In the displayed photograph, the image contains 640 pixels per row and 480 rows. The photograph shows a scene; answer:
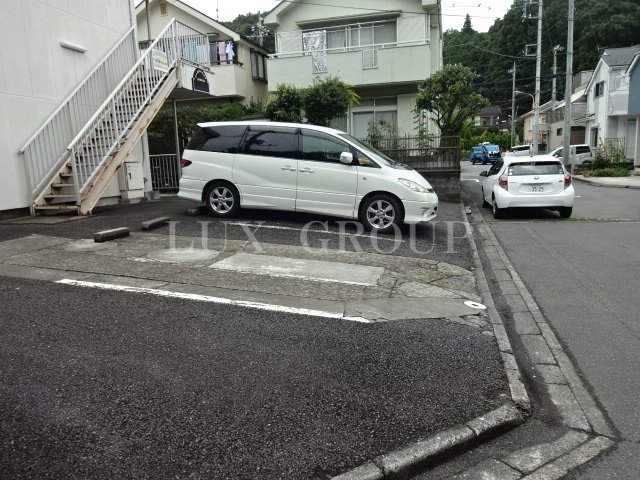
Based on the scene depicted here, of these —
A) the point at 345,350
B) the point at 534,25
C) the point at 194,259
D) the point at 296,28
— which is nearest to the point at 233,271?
the point at 194,259

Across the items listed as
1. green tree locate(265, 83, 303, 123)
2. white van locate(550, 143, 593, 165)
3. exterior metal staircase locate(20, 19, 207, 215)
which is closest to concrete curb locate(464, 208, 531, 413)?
exterior metal staircase locate(20, 19, 207, 215)

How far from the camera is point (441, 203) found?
1588 centimetres

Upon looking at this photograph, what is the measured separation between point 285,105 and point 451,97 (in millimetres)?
5816

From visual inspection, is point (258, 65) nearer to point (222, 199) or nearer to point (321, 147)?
point (222, 199)

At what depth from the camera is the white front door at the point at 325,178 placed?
9.50 m

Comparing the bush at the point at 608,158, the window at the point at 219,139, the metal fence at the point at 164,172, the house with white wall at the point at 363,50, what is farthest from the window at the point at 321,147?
the bush at the point at 608,158

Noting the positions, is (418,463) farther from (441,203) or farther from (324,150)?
(441,203)

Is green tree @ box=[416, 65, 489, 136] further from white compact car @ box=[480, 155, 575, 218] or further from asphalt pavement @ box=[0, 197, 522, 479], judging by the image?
asphalt pavement @ box=[0, 197, 522, 479]

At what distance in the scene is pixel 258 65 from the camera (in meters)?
29.4

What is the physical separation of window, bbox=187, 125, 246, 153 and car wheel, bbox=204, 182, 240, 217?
0.70 metres

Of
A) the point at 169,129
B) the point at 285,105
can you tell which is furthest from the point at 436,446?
the point at 169,129

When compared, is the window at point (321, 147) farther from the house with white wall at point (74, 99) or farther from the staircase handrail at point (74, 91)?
the staircase handrail at point (74, 91)

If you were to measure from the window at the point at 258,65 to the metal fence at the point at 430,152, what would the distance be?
1479cm

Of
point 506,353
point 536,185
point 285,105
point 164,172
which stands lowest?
point 506,353
